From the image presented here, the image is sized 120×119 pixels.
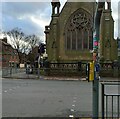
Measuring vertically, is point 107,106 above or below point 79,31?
below

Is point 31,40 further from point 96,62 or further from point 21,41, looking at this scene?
point 96,62

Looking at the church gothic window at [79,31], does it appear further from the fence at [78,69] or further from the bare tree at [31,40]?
the bare tree at [31,40]

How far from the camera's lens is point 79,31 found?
6038cm

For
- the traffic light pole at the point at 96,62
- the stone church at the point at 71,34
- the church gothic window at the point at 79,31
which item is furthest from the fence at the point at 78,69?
the traffic light pole at the point at 96,62

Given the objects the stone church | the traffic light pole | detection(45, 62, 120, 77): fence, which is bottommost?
detection(45, 62, 120, 77): fence

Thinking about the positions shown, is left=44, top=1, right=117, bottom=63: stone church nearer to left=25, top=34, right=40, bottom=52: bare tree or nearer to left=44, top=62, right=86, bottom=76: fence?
left=44, top=62, right=86, bottom=76: fence

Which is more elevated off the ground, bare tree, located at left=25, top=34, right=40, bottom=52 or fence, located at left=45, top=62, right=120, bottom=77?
bare tree, located at left=25, top=34, right=40, bottom=52

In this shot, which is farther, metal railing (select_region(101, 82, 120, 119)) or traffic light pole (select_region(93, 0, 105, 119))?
metal railing (select_region(101, 82, 120, 119))

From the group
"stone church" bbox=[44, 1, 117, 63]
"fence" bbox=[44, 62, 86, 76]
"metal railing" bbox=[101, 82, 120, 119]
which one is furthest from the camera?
"stone church" bbox=[44, 1, 117, 63]

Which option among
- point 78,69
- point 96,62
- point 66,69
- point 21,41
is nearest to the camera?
point 96,62

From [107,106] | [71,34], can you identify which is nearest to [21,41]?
[71,34]

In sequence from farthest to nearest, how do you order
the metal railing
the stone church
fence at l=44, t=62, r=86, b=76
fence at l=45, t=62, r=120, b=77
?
the stone church
fence at l=44, t=62, r=86, b=76
fence at l=45, t=62, r=120, b=77
the metal railing

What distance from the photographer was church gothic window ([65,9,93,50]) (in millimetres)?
59625

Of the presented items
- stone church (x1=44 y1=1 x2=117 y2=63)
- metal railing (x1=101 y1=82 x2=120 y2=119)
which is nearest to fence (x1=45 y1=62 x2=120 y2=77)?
stone church (x1=44 y1=1 x2=117 y2=63)
